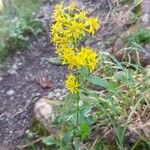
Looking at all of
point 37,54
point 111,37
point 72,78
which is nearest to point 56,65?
point 37,54

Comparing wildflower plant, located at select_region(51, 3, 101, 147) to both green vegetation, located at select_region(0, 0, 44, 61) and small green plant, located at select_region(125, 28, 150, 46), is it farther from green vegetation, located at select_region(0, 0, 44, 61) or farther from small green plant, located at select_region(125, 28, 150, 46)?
green vegetation, located at select_region(0, 0, 44, 61)

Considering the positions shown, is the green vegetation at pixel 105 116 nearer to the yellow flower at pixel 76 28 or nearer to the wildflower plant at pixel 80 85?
the wildflower plant at pixel 80 85

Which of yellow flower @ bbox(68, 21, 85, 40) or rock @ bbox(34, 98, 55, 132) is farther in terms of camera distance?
rock @ bbox(34, 98, 55, 132)

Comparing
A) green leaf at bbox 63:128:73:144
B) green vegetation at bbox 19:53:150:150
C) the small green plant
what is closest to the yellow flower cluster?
green vegetation at bbox 19:53:150:150

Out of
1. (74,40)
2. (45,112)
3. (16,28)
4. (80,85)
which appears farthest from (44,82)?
(74,40)

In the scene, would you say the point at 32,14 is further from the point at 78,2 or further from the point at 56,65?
the point at 56,65

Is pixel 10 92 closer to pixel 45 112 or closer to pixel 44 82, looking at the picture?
pixel 44 82

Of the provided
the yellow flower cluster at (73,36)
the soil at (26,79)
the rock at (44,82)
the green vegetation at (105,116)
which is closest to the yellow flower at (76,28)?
the yellow flower cluster at (73,36)
